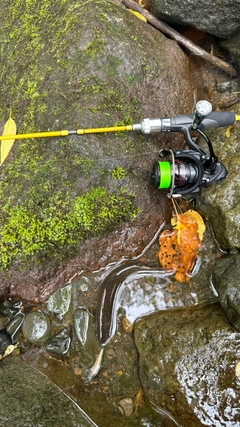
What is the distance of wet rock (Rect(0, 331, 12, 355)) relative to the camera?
381 cm

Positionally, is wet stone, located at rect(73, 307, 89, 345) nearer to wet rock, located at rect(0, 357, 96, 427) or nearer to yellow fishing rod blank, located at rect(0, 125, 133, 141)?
wet rock, located at rect(0, 357, 96, 427)

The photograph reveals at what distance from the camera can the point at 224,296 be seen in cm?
362

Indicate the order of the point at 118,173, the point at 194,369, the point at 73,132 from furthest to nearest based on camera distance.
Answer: the point at 118,173
the point at 73,132
the point at 194,369

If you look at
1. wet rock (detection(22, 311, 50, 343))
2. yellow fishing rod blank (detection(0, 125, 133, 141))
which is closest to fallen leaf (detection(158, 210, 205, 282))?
yellow fishing rod blank (detection(0, 125, 133, 141))

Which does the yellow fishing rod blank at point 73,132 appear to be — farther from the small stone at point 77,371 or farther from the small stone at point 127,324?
the small stone at point 77,371

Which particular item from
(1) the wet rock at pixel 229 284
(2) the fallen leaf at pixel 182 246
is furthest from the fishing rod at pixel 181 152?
(1) the wet rock at pixel 229 284

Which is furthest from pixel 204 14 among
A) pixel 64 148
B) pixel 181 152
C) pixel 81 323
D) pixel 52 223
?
pixel 81 323

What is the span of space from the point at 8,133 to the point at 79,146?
0.94 meters

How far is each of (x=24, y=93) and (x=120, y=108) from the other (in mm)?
1114

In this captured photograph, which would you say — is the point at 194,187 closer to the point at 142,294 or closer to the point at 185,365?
the point at 142,294

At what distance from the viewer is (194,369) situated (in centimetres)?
341

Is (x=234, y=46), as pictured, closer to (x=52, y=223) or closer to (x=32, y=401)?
(x=52, y=223)

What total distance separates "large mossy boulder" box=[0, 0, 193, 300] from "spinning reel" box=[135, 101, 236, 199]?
1.19ft

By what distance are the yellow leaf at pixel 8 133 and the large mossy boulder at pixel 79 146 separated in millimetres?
60
